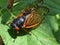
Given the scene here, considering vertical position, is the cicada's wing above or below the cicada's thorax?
below

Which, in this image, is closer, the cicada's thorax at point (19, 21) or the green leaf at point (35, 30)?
the green leaf at point (35, 30)

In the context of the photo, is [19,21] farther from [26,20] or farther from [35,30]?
[35,30]

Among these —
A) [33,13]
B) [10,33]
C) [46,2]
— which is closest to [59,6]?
[46,2]

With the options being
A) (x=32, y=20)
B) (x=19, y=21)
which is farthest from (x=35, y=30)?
(x=19, y=21)

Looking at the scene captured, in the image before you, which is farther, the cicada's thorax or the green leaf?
the cicada's thorax
